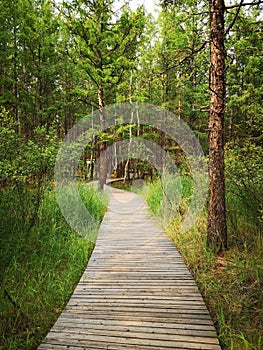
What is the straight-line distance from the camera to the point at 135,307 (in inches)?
121

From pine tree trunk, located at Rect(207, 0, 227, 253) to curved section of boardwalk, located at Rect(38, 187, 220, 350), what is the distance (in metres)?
0.89

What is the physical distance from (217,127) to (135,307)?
9.78 feet

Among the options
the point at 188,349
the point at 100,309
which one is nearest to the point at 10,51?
the point at 100,309

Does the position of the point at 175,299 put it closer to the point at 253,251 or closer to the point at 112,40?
the point at 253,251

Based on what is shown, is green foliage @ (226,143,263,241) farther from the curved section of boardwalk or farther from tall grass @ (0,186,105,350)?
tall grass @ (0,186,105,350)

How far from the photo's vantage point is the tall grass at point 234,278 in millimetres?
2611

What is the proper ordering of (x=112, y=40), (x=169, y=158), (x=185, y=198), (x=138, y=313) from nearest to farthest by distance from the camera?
(x=138, y=313) → (x=185, y=198) → (x=112, y=40) → (x=169, y=158)

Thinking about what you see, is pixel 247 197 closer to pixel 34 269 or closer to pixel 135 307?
pixel 135 307

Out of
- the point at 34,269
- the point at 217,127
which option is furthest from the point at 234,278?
the point at 34,269

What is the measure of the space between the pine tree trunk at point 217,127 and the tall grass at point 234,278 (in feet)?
1.20

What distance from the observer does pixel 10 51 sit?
13.8 metres

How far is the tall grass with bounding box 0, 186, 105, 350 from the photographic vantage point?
2812mm

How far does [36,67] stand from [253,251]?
1637 centimetres

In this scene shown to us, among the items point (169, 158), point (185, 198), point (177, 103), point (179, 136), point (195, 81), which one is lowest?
point (185, 198)
